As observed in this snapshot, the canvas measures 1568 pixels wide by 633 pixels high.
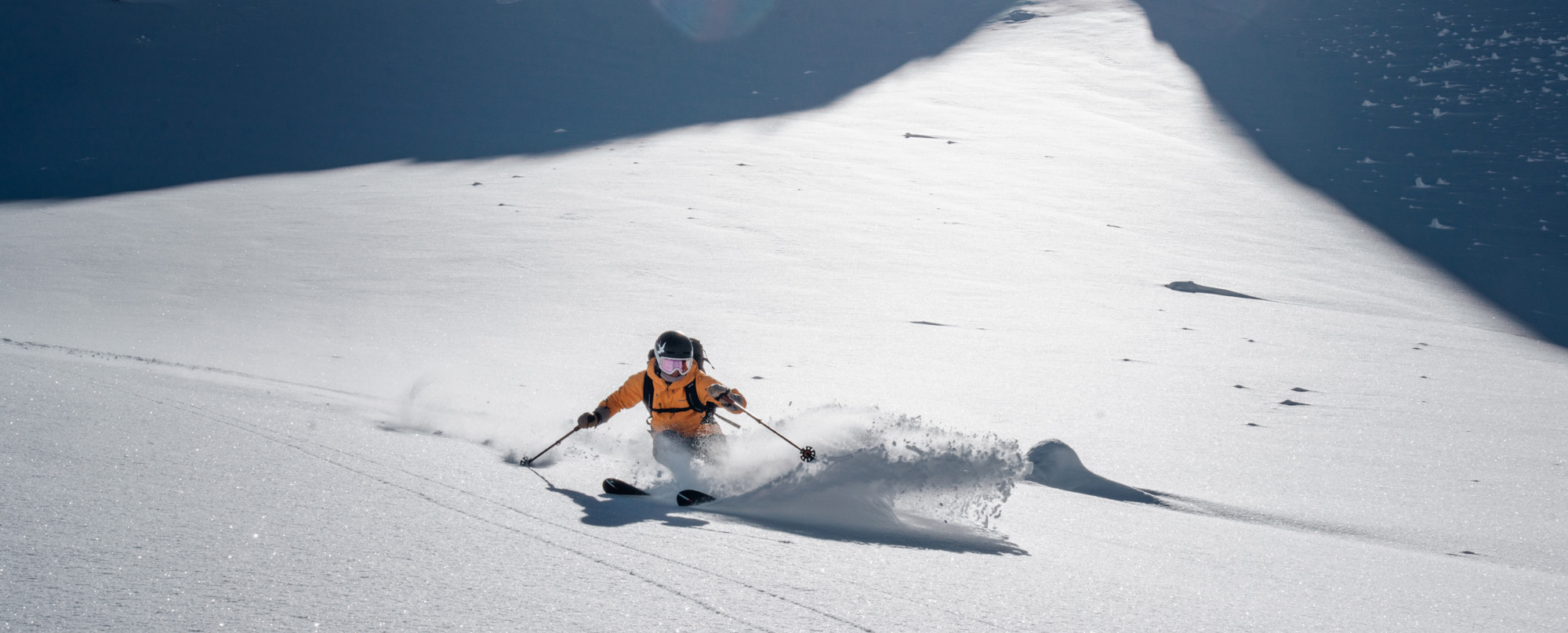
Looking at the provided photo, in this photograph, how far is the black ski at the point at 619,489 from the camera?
144 inches

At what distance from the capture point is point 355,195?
43.4ft

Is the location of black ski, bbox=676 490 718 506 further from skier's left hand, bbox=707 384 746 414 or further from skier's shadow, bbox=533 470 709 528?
skier's left hand, bbox=707 384 746 414

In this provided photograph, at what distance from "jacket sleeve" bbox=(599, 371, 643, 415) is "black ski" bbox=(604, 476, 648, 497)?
2.78 ft

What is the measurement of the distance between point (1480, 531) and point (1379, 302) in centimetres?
626

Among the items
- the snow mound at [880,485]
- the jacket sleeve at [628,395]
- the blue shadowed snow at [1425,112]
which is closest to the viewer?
the snow mound at [880,485]

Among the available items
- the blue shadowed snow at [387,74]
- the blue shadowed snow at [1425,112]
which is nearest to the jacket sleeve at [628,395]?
the blue shadowed snow at [1425,112]

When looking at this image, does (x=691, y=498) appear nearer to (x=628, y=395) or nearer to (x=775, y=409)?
(x=628, y=395)

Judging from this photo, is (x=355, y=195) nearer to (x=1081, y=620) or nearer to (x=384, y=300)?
(x=384, y=300)

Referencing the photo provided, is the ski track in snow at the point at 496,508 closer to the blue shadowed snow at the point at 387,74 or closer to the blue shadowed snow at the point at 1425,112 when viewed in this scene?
the blue shadowed snow at the point at 1425,112

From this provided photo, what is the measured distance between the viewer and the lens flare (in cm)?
2545

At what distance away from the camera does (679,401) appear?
14.6 feet

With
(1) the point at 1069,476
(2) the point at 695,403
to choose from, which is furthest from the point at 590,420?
(1) the point at 1069,476

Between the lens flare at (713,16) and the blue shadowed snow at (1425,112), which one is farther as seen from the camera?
the lens flare at (713,16)

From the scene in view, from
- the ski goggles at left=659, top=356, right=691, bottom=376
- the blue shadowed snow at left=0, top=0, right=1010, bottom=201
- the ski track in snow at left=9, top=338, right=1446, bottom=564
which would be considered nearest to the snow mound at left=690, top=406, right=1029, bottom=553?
the ski track in snow at left=9, top=338, right=1446, bottom=564
